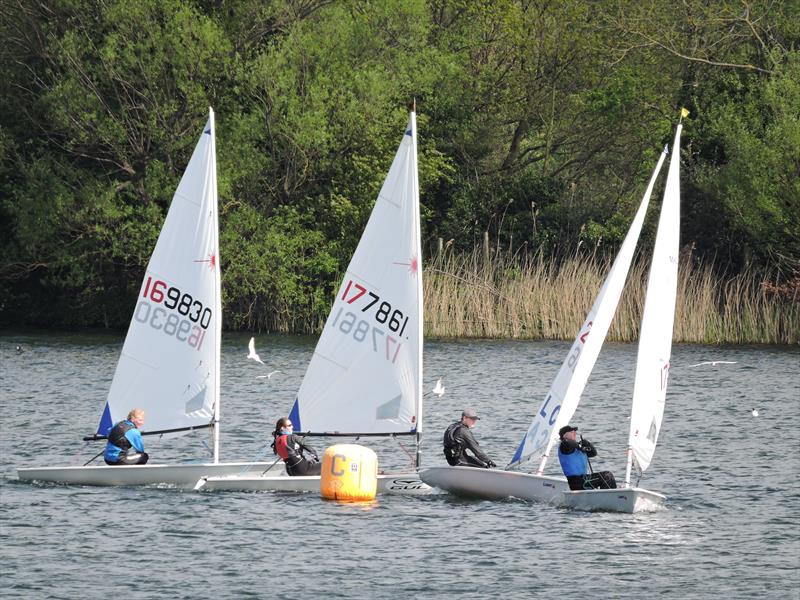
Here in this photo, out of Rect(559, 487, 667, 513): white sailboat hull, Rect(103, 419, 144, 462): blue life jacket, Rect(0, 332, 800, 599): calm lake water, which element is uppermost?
Rect(103, 419, 144, 462): blue life jacket

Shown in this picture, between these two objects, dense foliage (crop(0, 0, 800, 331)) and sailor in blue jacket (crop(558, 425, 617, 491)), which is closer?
sailor in blue jacket (crop(558, 425, 617, 491))

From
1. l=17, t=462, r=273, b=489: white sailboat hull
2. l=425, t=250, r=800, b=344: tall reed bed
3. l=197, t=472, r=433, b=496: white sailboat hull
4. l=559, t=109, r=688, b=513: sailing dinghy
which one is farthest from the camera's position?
l=425, t=250, r=800, b=344: tall reed bed

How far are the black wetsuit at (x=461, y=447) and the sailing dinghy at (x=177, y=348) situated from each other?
3.33 metres

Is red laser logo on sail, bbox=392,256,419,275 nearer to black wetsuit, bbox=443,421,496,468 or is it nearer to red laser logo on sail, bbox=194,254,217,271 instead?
black wetsuit, bbox=443,421,496,468

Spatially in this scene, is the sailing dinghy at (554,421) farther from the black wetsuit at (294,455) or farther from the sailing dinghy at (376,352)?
the black wetsuit at (294,455)

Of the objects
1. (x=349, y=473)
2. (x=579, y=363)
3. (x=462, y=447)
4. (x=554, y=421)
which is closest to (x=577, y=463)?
(x=554, y=421)

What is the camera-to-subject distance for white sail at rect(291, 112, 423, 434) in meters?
23.9

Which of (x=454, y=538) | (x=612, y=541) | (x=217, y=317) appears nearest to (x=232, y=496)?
(x=217, y=317)

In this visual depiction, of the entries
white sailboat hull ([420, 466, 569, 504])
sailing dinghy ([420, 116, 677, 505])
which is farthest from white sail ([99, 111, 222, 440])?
sailing dinghy ([420, 116, 677, 505])

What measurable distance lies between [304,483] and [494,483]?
3.12 metres

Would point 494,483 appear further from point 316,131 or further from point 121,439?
point 316,131

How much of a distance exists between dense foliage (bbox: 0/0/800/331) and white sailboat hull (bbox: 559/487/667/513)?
3057 centimetres

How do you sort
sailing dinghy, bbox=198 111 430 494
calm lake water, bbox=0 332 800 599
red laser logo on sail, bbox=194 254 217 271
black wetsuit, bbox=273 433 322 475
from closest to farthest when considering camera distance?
calm lake water, bbox=0 332 800 599 → sailing dinghy, bbox=198 111 430 494 → black wetsuit, bbox=273 433 322 475 → red laser logo on sail, bbox=194 254 217 271

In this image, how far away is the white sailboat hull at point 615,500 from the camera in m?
22.4
